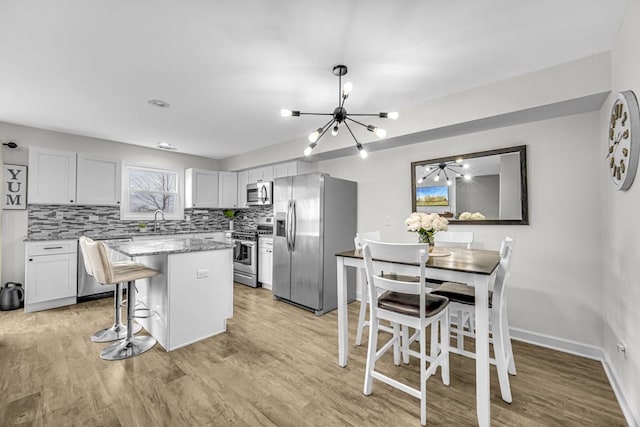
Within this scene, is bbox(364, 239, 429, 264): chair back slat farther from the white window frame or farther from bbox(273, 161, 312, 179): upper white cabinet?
the white window frame

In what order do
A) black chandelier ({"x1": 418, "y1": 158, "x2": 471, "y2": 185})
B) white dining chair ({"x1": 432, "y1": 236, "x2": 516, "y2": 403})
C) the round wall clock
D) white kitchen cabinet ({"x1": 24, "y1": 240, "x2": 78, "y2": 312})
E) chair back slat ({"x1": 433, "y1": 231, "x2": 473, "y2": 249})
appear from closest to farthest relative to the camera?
the round wall clock
white dining chair ({"x1": 432, "y1": 236, "x2": 516, "y2": 403})
chair back slat ({"x1": 433, "y1": 231, "x2": 473, "y2": 249})
black chandelier ({"x1": 418, "y1": 158, "x2": 471, "y2": 185})
white kitchen cabinet ({"x1": 24, "y1": 240, "x2": 78, "y2": 312})

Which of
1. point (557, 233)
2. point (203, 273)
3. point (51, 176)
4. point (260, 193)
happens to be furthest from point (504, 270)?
point (51, 176)

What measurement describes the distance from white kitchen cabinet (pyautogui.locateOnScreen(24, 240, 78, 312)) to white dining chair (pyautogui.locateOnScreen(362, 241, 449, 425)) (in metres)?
4.26

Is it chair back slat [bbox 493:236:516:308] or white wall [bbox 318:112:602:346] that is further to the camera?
white wall [bbox 318:112:602:346]

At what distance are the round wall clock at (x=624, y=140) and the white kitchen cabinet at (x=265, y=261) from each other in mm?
4067

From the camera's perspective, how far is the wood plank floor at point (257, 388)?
1.72 m

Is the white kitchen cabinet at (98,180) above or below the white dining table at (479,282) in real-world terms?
above

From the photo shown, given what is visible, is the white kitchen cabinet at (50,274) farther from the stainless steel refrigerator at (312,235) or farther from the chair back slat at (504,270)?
the chair back slat at (504,270)

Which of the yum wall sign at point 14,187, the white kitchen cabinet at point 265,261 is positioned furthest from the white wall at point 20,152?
the white kitchen cabinet at point 265,261

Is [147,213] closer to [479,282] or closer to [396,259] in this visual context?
[396,259]

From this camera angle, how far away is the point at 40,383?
205 centimetres

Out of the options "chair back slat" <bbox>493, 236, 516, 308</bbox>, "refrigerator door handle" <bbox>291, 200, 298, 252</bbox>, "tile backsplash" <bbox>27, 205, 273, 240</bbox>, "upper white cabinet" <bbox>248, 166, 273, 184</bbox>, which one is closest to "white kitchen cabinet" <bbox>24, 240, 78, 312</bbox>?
"tile backsplash" <bbox>27, 205, 273, 240</bbox>

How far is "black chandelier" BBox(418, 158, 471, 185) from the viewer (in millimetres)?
3227

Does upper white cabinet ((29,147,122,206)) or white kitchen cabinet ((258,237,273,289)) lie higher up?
upper white cabinet ((29,147,122,206))
